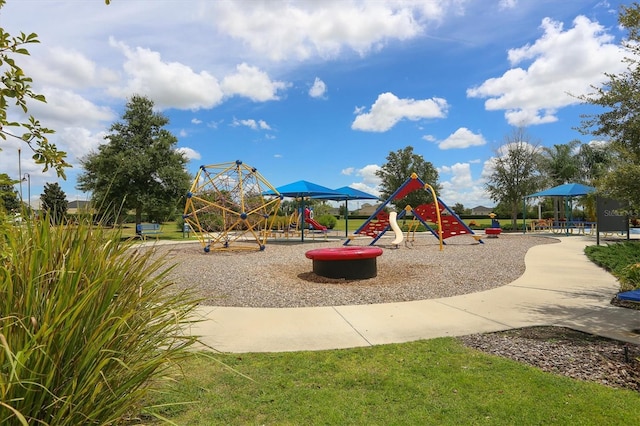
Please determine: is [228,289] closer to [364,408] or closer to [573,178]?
[364,408]

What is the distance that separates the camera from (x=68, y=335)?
1.98 metres

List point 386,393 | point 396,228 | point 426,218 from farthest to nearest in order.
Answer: point 426,218 < point 396,228 < point 386,393

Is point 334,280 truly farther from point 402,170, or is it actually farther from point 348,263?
point 402,170

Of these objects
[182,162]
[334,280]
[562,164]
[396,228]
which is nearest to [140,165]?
[182,162]

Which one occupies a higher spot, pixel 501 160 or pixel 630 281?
pixel 501 160

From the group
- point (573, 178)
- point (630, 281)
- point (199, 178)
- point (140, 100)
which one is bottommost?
point (630, 281)

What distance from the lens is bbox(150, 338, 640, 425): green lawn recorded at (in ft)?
9.93

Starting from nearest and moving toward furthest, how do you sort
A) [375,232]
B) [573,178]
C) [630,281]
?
[630,281], [375,232], [573,178]

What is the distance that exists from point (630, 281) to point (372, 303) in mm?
4485

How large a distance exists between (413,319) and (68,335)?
4.86m

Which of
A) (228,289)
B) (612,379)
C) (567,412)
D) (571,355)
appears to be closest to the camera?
(567,412)

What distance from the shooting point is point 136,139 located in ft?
85.7

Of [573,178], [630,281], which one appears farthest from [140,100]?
[573,178]

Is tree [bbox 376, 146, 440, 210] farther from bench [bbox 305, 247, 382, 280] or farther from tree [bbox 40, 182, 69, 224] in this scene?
tree [bbox 40, 182, 69, 224]
